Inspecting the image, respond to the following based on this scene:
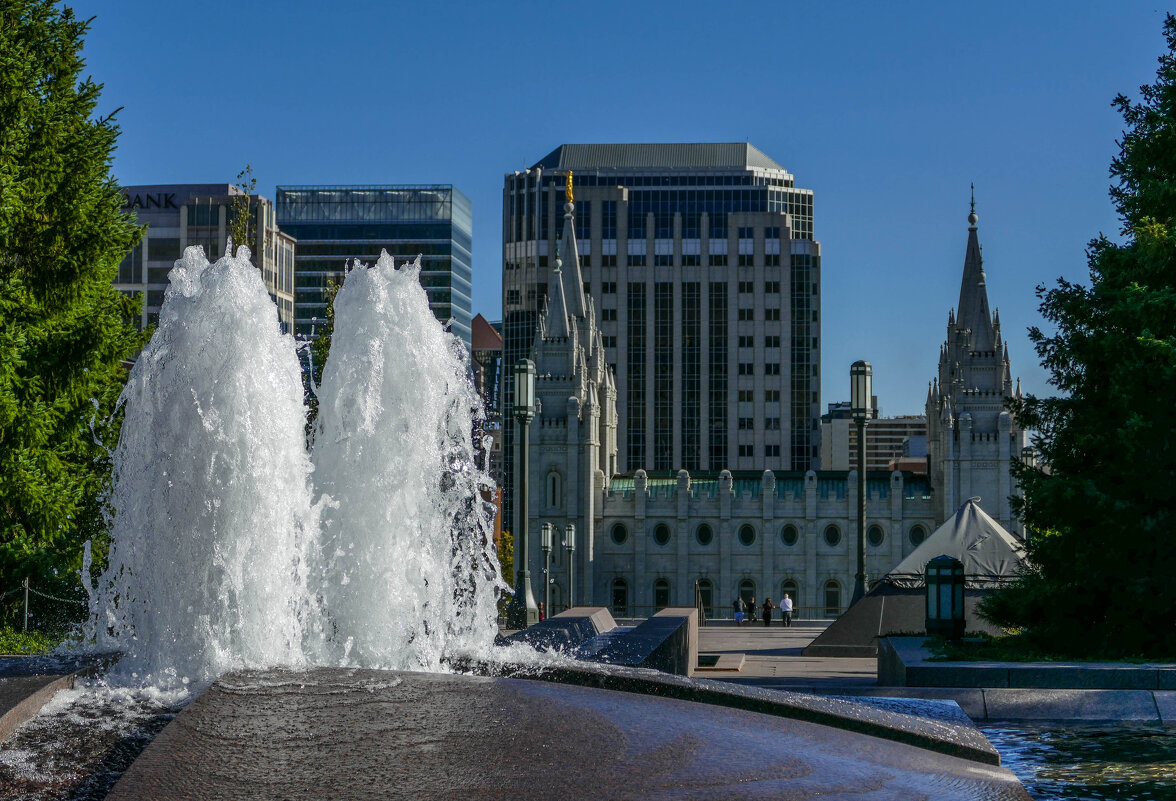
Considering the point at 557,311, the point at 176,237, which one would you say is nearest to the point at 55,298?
the point at 557,311

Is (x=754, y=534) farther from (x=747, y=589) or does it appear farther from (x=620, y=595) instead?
(x=620, y=595)

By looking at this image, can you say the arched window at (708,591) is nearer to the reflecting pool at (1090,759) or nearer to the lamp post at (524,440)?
the lamp post at (524,440)

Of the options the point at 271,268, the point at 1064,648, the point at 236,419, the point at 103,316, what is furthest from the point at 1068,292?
the point at 271,268

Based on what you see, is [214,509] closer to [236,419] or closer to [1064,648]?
[236,419]

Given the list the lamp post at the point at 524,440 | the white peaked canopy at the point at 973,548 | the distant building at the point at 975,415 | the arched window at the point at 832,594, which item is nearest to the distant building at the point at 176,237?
the arched window at the point at 832,594

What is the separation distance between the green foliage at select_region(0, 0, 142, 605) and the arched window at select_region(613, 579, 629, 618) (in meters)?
67.6

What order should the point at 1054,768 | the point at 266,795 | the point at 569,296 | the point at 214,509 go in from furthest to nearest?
the point at 569,296, the point at 214,509, the point at 1054,768, the point at 266,795

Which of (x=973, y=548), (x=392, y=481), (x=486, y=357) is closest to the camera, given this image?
(x=392, y=481)

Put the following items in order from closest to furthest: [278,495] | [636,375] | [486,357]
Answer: [278,495]
[636,375]
[486,357]

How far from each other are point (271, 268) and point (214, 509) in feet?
351

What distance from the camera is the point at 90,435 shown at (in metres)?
21.6

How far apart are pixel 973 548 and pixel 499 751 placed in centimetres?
2951

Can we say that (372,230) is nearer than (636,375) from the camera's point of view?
No

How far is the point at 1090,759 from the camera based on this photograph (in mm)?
9766
